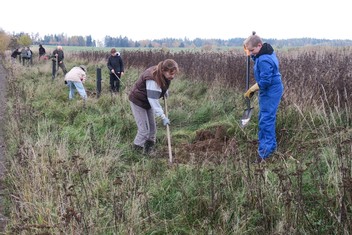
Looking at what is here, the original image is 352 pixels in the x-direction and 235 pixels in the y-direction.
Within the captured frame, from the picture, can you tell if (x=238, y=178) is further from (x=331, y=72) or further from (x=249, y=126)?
(x=331, y=72)

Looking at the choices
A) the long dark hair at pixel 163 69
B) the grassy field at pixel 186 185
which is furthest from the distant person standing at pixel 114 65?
the long dark hair at pixel 163 69

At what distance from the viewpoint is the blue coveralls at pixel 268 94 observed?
4.67 metres

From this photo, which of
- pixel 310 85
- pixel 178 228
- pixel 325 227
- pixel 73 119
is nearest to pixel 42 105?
pixel 73 119

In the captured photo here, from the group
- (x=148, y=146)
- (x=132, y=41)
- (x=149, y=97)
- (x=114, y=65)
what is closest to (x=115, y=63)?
(x=114, y=65)

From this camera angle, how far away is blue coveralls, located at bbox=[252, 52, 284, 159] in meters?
4.67

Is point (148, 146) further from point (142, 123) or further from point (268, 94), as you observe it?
point (268, 94)

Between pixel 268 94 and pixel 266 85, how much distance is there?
0.50ft

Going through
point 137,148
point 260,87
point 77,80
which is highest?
point 260,87

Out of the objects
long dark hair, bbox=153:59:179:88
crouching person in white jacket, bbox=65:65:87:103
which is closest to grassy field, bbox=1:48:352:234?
long dark hair, bbox=153:59:179:88

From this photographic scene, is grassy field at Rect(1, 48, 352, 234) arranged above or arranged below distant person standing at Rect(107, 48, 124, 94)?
below

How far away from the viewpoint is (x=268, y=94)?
4789 mm

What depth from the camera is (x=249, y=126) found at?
603cm

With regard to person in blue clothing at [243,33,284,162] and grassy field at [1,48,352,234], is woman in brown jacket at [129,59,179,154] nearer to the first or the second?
grassy field at [1,48,352,234]

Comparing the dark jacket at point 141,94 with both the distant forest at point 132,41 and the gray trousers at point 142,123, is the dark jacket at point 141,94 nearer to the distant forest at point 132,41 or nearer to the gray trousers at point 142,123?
the gray trousers at point 142,123
